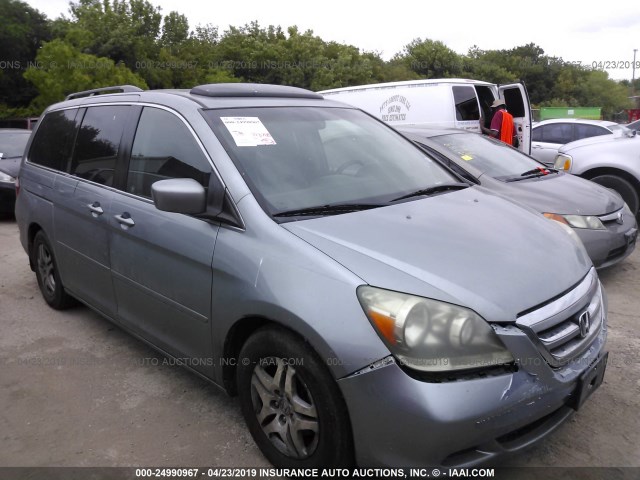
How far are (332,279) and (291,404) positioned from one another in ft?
1.95

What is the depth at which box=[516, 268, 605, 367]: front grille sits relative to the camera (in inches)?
82.5

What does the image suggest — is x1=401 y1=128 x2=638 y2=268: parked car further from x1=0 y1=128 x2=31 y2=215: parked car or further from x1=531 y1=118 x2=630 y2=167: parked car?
x1=0 y1=128 x2=31 y2=215: parked car

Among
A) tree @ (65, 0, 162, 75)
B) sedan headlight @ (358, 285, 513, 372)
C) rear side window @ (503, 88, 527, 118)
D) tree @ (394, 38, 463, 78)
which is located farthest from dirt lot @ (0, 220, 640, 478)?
tree @ (394, 38, 463, 78)

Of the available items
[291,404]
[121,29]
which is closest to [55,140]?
[291,404]

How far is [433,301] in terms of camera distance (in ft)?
6.63

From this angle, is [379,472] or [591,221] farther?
[591,221]

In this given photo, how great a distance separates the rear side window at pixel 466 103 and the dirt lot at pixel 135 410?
692 cm

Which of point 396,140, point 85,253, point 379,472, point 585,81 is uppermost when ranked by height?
point 585,81

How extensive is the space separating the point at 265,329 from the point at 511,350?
1.01 m

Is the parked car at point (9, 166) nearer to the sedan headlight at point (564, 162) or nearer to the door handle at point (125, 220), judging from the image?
the door handle at point (125, 220)

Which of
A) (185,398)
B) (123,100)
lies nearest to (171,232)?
(185,398)

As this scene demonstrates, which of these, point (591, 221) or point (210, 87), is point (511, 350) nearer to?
point (210, 87)

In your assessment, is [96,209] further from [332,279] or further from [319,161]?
[332,279]

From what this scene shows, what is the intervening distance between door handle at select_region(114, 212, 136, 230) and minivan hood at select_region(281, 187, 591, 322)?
3.87 ft
